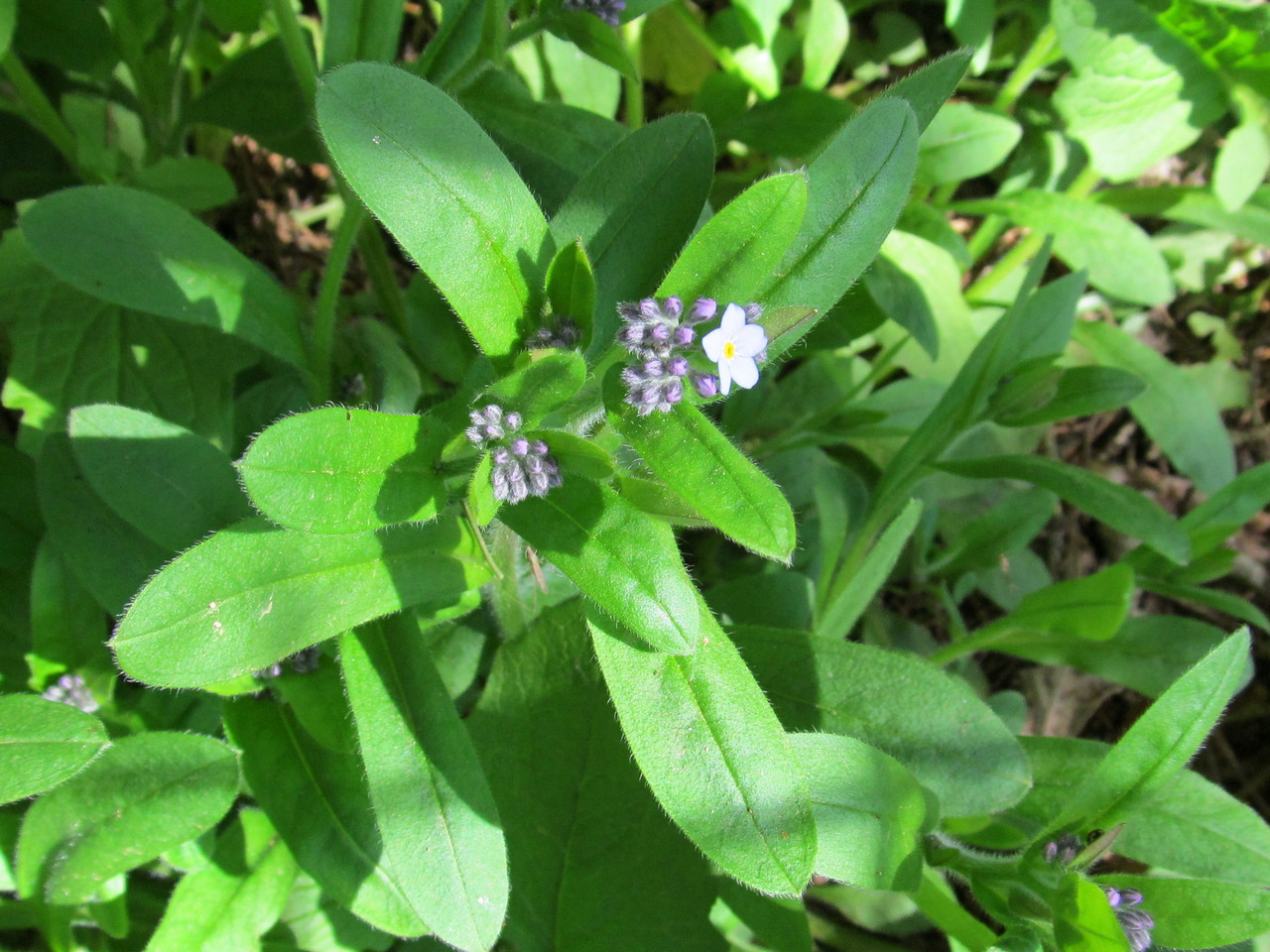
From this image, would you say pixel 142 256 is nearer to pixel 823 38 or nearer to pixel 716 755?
pixel 716 755

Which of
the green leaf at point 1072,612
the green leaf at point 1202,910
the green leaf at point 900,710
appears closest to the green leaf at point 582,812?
the green leaf at point 900,710

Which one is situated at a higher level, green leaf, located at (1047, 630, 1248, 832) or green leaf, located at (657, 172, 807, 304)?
green leaf, located at (657, 172, 807, 304)

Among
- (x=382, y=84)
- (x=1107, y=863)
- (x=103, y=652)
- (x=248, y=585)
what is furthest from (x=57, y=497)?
(x=1107, y=863)

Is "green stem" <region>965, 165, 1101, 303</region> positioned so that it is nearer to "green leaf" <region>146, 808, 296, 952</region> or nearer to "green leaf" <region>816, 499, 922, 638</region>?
"green leaf" <region>816, 499, 922, 638</region>

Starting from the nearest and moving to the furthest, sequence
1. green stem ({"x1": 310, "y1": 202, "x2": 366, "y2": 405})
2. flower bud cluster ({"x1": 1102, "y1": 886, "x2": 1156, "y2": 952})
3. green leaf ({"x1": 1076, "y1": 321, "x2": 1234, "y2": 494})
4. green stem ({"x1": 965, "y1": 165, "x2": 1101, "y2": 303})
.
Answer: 1. flower bud cluster ({"x1": 1102, "y1": 886, "x2": 1156, "y2": 952})
2. green stem ({"x1": 310, "y1": 202, "x2": 366, "y2": 405})
3. green leaf ({"x1": 1076, "y1": 321, "x2": 1234, "y2": 494})
4. green stem ({"x1": 965, "y1": 165, "x2": 1101, "y2": 303})

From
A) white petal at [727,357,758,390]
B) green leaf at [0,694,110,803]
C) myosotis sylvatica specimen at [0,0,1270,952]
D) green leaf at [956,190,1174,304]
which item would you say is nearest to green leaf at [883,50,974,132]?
myosotis sylvatica specimen at [0,0,1270,952]

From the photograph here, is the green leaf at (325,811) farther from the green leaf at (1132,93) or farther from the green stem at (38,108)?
the green leaf at (1132,93)

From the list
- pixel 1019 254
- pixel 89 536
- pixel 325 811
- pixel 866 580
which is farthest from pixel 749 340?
pixel 1019 254
